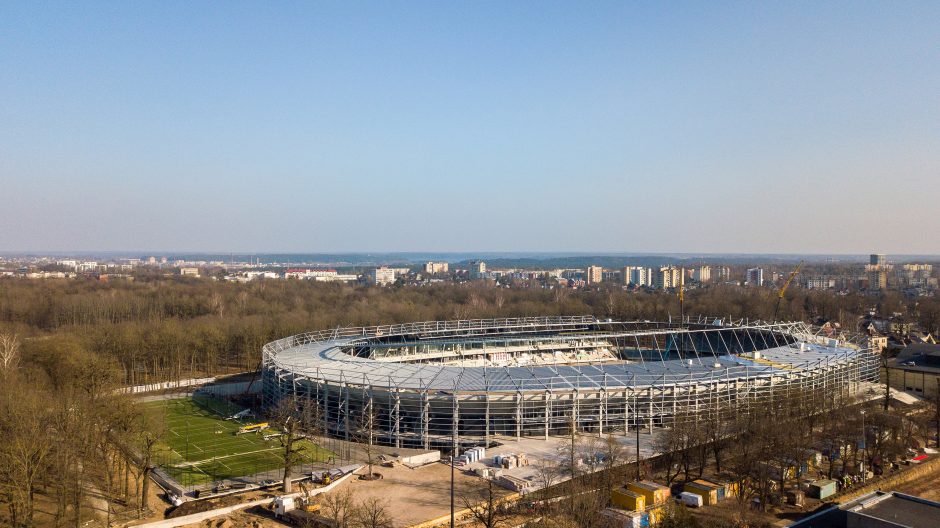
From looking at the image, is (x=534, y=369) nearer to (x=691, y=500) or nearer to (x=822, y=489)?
(x=691, y=500)

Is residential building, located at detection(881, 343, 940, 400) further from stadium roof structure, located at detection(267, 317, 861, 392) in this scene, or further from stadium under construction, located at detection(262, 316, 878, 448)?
stadium under construction, located at detection(262, 316, 878, 448)

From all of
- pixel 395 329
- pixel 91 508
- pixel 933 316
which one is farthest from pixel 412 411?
pixel 933 316

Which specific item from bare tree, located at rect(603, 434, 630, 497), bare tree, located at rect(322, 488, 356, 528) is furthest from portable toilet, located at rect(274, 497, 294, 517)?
bare tree, located at rect(603, 434, 630, 497)

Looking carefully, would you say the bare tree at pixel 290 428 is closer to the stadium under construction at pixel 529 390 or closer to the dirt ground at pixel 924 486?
the stadium under construction at pixel 529 390

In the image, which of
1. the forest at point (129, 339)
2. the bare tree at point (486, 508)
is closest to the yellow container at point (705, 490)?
the forest at point (129, 339)

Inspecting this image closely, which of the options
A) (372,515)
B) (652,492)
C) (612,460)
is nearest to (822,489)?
(652,492)

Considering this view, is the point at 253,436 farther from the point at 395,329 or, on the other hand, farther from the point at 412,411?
the point at 395,329
